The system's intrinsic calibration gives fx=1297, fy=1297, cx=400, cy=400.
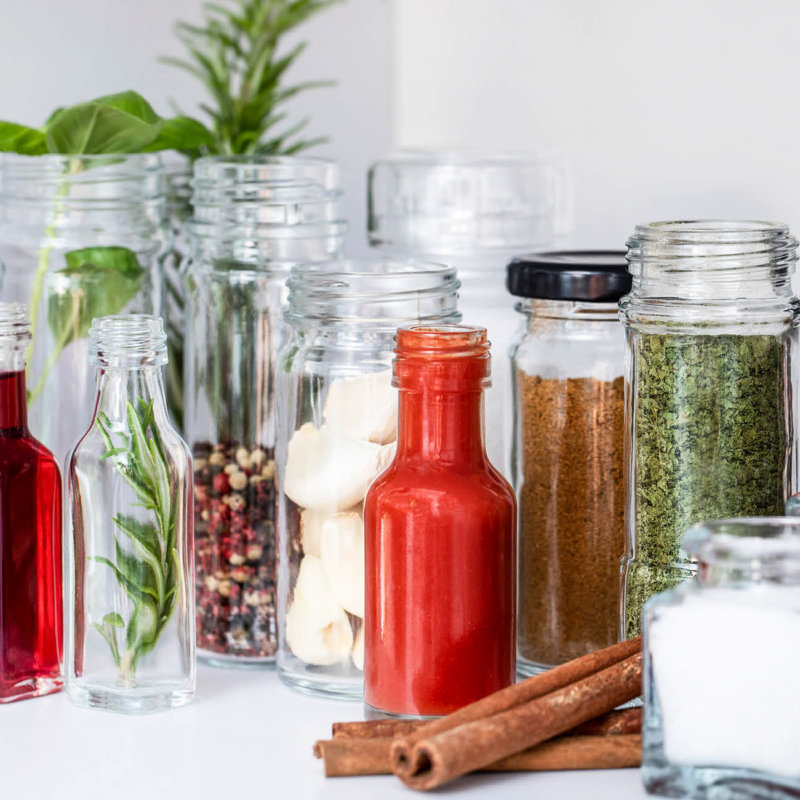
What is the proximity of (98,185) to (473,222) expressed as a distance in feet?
1.08

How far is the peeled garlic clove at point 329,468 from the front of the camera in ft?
2.79

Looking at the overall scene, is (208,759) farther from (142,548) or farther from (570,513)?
(570,513)

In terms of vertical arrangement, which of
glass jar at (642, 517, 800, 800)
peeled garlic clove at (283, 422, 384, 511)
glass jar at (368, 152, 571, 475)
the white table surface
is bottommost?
the white table surface

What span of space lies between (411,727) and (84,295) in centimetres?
43

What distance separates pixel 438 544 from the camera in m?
0.77

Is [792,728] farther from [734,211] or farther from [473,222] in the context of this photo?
[473,222]

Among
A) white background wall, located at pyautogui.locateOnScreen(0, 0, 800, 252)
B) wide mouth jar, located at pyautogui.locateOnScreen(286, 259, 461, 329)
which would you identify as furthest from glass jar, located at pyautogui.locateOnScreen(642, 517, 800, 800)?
white background wall, located at pyautogui.locateOnScreen(0, 0, 800, 252)

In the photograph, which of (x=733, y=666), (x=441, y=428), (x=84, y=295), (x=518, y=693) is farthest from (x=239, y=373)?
(x=733, y=666)

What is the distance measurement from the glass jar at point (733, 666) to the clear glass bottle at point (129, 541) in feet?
1.10

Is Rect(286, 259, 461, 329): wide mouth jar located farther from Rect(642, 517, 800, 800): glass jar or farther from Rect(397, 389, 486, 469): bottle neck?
Rect(642, 517, 800, 800): glass jar

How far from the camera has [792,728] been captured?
2.10 feet

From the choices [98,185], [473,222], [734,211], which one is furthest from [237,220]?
[734,211]

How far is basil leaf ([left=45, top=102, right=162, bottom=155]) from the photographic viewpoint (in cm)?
97

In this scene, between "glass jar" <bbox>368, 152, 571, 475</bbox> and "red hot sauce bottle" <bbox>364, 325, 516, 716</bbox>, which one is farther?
"glass jar" <bbox>368, 152, 571, 475</bbox>
